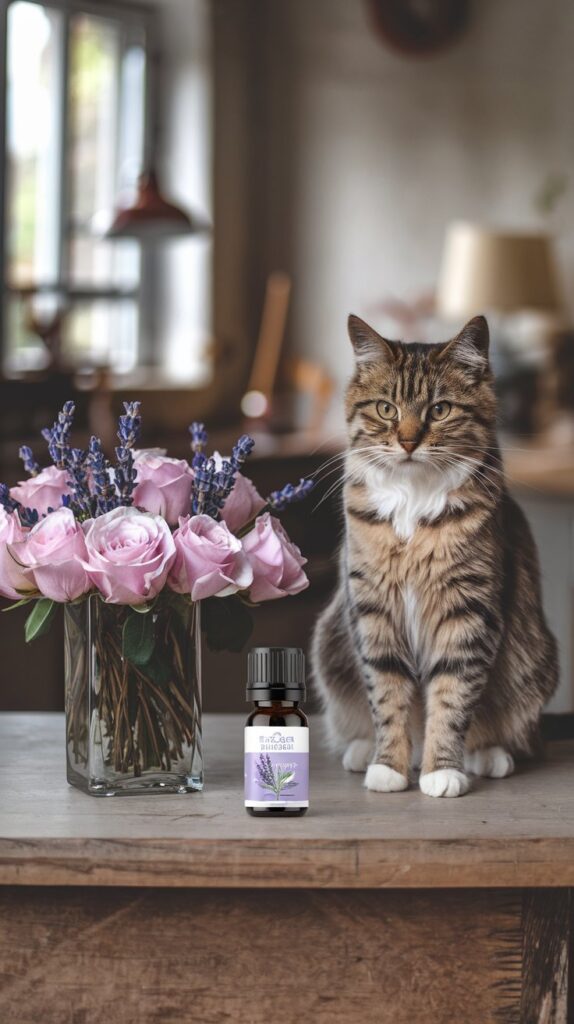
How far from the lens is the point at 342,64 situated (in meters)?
6.20

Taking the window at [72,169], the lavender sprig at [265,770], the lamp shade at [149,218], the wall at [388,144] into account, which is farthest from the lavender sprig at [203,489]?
the wall at [388,144]

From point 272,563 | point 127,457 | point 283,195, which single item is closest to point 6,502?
point 127,457

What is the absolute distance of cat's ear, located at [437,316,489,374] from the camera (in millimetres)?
1080

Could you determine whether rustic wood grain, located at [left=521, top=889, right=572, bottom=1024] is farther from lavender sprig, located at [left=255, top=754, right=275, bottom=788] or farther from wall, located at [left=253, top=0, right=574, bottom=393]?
wall, located at [left=253, top=0, right=574, bottom=393]

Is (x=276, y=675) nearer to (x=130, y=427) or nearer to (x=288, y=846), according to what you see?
(x=288, y=846)

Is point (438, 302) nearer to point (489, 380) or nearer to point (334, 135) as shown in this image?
point (334, 135)

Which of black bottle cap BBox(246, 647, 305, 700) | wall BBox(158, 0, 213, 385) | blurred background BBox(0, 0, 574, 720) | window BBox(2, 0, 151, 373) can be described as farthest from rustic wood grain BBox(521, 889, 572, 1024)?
wall BBox(158, 0, 213, 385)

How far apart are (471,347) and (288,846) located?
18.1 inches

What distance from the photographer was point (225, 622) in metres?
1.09

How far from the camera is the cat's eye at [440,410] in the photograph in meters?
1.10

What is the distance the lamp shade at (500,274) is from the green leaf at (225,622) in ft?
14.0

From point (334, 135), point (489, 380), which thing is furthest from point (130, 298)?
point (489, 380)

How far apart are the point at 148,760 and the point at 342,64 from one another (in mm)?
5699

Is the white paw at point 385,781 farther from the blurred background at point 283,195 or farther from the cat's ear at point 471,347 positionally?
the blurred background at point 283,195
